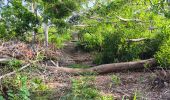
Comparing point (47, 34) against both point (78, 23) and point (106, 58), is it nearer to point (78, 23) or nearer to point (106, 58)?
point (78, 23)

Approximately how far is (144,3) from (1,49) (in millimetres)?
3652

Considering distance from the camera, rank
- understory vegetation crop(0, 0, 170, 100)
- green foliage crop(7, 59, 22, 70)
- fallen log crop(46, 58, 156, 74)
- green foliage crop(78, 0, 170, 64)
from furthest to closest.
→ green foliage crop(78, 0, 170, 64) < fallen log crop(46, 58, 156, 74) < green foliage crop(7, 59, 22, 70) < understory vegetation crop(0, 0, 170, 100)

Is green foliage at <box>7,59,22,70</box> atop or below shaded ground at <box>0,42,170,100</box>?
atop

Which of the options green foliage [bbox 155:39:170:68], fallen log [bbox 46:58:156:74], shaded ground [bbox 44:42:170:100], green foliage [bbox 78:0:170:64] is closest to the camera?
shaded ground [bbox 44:42:170:100]

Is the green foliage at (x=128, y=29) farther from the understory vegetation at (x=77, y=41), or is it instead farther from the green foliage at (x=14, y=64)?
the green foliage at (x=14, y=64)

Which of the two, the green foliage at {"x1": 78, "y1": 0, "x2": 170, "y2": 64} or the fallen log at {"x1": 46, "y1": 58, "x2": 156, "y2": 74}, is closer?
the fallen log at {"x1": 46, "y1": 58, "x2": 156, "y2": 74}

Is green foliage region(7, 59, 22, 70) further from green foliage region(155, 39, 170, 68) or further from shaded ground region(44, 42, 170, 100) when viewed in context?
green foliage region(155, 39, 170, 68)

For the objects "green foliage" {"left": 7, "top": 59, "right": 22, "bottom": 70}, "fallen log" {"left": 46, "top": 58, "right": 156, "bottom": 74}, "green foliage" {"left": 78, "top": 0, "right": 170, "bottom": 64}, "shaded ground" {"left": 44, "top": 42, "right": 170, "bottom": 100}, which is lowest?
"shaded ground" {"left": 44, "top": 42, "right": 170, "bottom": 100}

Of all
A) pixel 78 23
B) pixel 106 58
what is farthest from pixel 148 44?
pixel 78 23

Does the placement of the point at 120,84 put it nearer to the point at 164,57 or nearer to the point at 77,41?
the point at 164,57

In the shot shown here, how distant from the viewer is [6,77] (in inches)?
255

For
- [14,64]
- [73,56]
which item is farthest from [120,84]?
[73,56]

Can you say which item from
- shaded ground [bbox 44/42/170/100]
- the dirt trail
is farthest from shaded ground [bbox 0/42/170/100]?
the dirt trail

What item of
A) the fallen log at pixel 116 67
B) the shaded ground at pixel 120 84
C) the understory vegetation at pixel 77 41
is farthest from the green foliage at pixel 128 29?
the shaded ground at pixel 120 84
